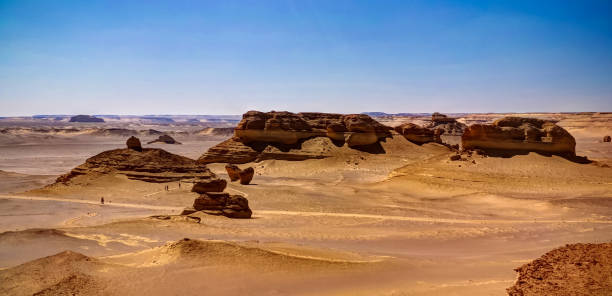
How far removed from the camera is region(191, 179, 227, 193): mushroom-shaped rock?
80.5ft

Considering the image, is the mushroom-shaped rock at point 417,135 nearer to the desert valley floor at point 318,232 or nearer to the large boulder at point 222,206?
the desert valley floor at point 318,232

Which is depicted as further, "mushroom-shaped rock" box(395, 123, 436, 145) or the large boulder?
"mushroom-shaped rock" box(395, 123, 436, 145)

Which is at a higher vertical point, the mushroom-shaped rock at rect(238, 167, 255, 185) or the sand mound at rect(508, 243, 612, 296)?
the sand mound at rect(508, 243, 612, 296)

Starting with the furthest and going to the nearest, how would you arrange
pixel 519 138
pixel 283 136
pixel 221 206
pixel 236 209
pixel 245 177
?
pixel 283 136, pixel 245 177, pixel 519 138, pixel 221 206, pixel 236 209

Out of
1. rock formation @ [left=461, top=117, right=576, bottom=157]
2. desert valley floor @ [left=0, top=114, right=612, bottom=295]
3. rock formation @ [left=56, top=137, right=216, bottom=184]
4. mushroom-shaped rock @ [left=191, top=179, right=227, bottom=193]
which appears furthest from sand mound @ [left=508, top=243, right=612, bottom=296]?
rock formation @ [left=56, top=137, right=216, bottom=184]

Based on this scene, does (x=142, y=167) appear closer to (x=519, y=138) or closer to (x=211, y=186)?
(x=211, y=186)

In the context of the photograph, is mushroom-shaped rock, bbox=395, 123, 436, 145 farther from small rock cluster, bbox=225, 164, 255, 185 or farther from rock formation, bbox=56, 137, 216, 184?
rock formation, bbox=56, 137, 216, 184

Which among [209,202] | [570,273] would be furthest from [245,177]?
[570,273]

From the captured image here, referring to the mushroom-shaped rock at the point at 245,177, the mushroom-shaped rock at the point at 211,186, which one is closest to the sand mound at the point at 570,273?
the mushroom-shaped rock at the point at 211,186

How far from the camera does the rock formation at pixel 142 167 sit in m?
28.8

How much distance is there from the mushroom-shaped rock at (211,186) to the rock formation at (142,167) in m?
4.03

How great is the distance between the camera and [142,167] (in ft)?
96.2

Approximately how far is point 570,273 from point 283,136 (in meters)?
41.0

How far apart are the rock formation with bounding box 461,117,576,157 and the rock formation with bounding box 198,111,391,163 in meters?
18.1
